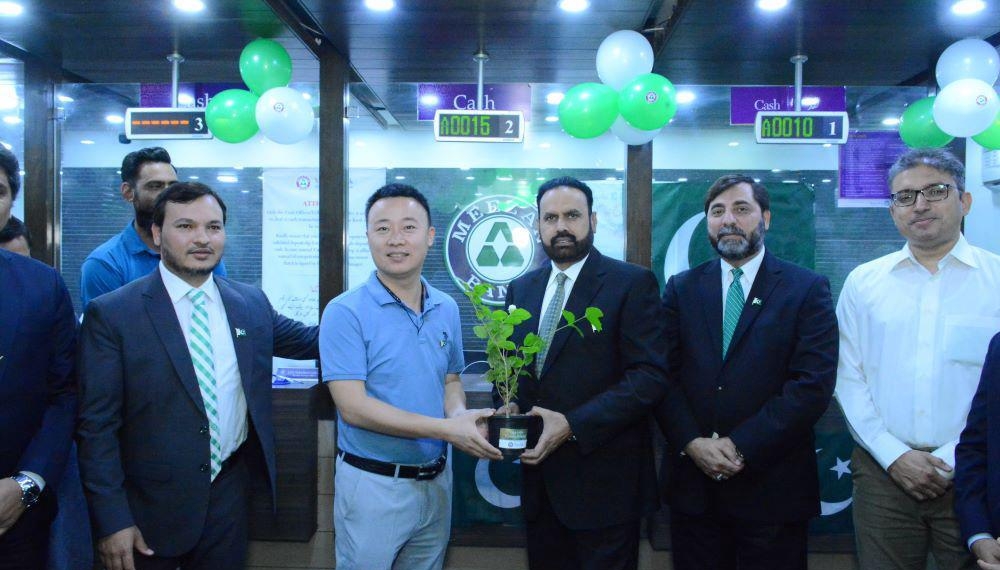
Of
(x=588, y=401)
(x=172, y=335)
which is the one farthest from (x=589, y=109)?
(x=172, y=335)

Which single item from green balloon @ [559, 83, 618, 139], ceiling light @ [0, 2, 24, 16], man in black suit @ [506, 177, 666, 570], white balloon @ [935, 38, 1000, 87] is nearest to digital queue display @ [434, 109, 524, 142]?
green balloon @ [559, 83, 618, 139]

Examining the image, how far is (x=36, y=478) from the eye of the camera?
173 centimetres

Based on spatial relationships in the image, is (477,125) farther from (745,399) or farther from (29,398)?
(29,398)

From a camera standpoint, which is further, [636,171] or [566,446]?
[636,171]

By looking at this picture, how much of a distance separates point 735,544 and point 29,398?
2.21 metres

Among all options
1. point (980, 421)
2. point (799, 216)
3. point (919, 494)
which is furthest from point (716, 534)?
point (799, 216)

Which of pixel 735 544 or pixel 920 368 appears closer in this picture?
pixel 920 368

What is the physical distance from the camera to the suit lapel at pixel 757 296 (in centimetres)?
219

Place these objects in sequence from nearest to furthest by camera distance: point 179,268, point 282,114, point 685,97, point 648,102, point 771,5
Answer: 1. point 179,268
2. point 771,5
3. point 648,102
4. point 282,114
5. point 685,97

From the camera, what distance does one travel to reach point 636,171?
392cm

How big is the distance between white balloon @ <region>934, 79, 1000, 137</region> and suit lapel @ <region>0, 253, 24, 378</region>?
423 centimetres

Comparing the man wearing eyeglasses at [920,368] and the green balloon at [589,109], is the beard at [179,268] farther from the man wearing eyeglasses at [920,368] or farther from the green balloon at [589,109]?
the green balloon at [589,109]

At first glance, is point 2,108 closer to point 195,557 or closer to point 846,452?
point 195,557

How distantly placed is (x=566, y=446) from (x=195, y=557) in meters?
1.15
